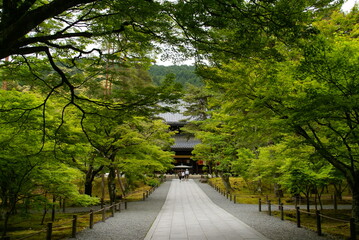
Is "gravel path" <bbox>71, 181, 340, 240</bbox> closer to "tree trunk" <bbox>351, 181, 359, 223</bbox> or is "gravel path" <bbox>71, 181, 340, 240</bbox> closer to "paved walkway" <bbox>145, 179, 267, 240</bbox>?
"paved walkway" <bbox>145, 179, 267, 240</bbox>

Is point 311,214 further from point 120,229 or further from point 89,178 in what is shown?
point 89,178

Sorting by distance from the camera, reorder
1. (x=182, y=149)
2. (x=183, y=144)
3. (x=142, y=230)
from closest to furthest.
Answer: (x=142, y=230) → (x=182, y=149) → (x=183, y=144)

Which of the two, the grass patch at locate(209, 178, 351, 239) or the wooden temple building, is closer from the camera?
the grass patch at locate(209, 178, 351, 239)

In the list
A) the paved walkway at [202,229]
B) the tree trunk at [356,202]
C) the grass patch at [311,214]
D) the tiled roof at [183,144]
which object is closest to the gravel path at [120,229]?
the paved walkway at [202,229]

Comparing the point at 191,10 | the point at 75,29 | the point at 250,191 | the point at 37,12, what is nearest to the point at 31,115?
the point at 75,29

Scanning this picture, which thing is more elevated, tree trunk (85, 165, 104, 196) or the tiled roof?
the tiled roof

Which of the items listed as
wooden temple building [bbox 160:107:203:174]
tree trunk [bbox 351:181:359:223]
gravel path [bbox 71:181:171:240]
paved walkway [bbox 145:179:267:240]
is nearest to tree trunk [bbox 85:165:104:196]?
gravel path [bbox 71:181:171:240]

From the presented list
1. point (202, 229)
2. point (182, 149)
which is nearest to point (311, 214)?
point (202, 229)

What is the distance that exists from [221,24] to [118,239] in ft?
23.2

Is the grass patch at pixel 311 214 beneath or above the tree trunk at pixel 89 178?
beneath

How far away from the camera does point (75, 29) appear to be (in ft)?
18.5

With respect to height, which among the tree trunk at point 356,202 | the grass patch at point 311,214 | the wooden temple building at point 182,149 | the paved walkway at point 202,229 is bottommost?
the grass patch at point 311,214

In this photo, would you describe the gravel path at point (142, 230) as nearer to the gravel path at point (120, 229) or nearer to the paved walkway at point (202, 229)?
the gravel path at point (120, 229)

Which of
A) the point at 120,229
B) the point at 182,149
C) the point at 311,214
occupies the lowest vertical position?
the point at 311,214
